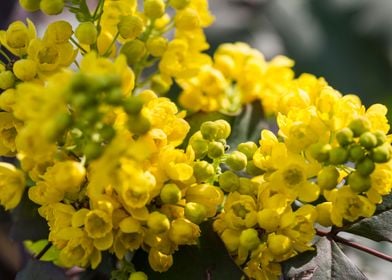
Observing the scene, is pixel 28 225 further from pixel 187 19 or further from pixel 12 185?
pixel 187 19

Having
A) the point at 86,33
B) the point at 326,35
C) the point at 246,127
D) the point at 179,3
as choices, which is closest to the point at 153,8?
the point at 179,3

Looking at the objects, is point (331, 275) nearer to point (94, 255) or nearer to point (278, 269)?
point (278, 269)

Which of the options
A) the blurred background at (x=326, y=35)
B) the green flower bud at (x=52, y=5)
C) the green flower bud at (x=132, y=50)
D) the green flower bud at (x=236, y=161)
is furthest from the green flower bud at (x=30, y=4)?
the blurred background at (x=326, y=35)

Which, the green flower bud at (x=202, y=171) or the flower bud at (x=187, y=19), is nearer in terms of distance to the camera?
the green flower bud at (x=202, y=171)

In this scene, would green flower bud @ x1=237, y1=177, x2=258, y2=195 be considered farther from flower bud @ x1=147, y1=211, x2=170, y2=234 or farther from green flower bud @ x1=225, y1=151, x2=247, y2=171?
flower bud @ x1=147, y1=211, x2=170, y2=234

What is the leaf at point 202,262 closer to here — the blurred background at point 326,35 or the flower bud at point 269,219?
the flower bud at point 269,219

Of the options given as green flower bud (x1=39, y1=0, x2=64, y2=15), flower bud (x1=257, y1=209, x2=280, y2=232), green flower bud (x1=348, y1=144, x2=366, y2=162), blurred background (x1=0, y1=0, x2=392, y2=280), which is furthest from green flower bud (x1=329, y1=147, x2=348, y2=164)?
blurred background (x1=0, y1=0, x2=392, y2=280)

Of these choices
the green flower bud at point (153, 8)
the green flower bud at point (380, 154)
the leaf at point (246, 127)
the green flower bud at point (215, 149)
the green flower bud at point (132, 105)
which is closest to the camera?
the green flower bud at point (132, 105)
